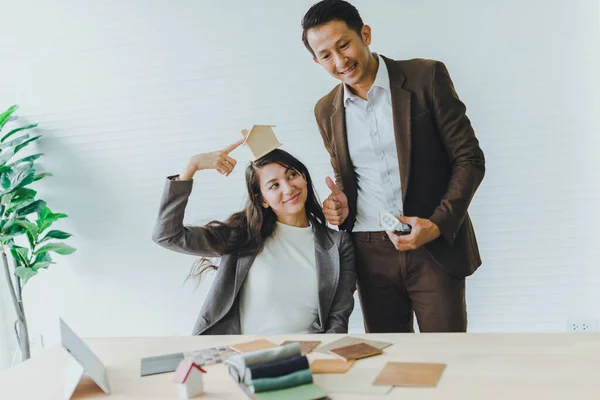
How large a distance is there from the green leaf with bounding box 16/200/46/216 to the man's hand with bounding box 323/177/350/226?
1.55 metres

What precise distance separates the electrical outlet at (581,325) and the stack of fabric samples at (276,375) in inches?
74.8

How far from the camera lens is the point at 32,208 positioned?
3031mm

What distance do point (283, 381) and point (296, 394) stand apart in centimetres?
4

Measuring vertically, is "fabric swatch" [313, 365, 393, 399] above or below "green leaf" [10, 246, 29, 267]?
below

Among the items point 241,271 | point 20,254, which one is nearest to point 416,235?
point 241,271

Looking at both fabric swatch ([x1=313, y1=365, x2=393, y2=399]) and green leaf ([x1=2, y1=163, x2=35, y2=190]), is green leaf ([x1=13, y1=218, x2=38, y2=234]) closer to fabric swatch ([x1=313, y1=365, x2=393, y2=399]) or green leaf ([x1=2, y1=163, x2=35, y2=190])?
green leaf ([x1=2, y1=163, x2=35, y2=190])

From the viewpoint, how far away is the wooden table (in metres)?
1.20

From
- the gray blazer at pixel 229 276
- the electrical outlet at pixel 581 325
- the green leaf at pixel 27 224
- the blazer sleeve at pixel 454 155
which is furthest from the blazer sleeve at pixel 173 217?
the electrical outlet at pixel 581 325

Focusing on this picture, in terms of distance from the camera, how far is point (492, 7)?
2709 mm

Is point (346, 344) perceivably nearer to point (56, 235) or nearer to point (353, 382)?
point (353, 382)

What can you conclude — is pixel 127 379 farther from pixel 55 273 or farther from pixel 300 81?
pixel 55 273

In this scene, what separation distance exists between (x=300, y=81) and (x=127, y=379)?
1818mm

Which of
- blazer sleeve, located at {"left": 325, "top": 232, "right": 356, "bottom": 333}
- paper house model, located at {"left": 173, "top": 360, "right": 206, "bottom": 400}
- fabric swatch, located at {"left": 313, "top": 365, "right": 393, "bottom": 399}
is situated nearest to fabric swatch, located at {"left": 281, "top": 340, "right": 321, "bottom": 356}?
fabric swatch, located at {"left": 313, "top": 365, "right": 393, "bottom": 399}

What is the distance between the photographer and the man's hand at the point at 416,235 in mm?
2023
